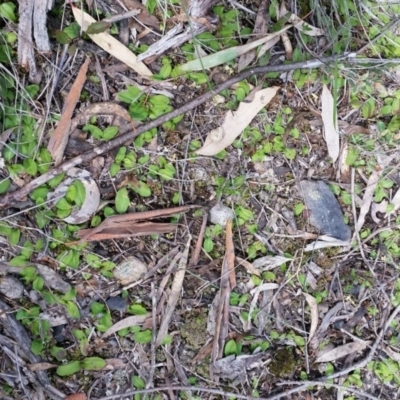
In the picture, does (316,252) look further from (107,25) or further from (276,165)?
(107,25)

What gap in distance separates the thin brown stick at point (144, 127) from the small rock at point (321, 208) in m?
0.53

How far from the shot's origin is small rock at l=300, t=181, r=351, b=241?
2258mm

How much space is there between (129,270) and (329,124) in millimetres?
1125

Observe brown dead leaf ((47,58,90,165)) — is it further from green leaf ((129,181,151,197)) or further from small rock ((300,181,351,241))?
small rock ((300,181,351,241))

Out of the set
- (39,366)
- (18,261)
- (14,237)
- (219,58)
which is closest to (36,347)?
(39,366)

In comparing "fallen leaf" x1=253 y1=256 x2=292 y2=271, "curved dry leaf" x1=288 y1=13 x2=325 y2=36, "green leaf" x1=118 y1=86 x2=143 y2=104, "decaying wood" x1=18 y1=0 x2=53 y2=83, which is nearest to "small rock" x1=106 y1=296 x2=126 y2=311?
"fallen leaf" x1=253 y1=256 x2=292 y2=271

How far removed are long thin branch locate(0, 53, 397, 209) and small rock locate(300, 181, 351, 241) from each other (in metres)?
0.53

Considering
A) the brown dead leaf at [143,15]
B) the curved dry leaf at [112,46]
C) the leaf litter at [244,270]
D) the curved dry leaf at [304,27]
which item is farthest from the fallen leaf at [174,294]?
the curved dry leaf at [304,27]

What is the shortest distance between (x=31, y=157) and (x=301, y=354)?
1.50 metres

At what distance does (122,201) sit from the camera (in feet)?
6.91

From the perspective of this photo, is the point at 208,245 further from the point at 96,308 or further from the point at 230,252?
the point at 96,308

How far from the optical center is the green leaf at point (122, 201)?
6.91ft

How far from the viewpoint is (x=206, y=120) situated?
2180 millimetres

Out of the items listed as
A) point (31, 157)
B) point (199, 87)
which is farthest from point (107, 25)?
point (31, 157)
